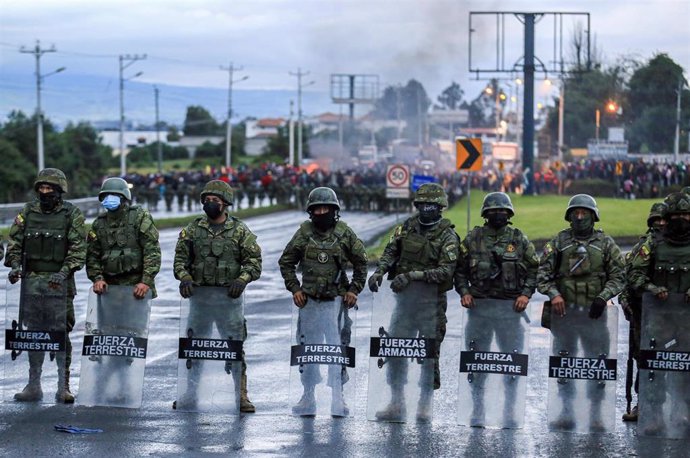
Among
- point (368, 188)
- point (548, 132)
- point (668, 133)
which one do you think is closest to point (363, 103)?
point (548, 132)

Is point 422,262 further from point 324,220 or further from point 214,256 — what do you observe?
point 214,256

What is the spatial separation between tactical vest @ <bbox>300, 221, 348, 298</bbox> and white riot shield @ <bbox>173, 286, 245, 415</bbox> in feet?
1.86

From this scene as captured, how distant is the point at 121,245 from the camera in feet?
35.5

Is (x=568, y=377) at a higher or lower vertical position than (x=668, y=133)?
lower

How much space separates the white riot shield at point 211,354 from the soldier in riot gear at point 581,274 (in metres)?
2.44

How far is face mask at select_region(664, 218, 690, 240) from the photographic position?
10.0 meters

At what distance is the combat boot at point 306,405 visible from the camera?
10.4m

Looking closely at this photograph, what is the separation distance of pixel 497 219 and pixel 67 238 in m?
3.52

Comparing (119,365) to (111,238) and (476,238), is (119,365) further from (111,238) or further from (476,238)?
(476,238)

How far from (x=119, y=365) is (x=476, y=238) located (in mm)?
3025

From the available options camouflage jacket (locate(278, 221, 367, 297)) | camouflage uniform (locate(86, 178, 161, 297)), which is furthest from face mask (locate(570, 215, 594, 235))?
camouflage uniform (locate(86, 178, 161, 297))

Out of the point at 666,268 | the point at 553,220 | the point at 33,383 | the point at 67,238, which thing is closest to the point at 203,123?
the point at 553,220

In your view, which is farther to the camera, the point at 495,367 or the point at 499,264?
the point at 499,264

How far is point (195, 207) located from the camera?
55.9 metres
